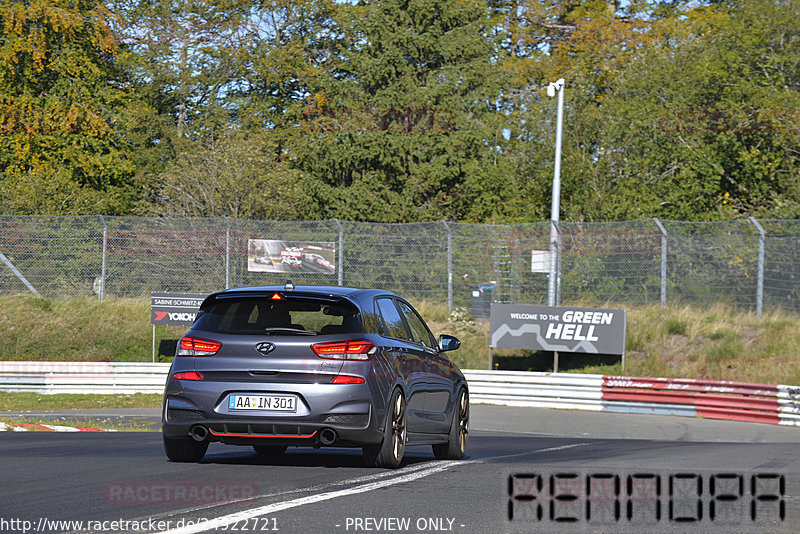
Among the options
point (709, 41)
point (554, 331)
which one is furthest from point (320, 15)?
point (554, 331)

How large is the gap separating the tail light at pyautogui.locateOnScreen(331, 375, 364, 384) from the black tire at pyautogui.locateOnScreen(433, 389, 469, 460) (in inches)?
94.8

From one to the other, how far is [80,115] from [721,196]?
2485 centimetres

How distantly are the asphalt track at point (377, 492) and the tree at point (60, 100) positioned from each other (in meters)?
33.6

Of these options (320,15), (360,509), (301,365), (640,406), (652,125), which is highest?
(320,15)

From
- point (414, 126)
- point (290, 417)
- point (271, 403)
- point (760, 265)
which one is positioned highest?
point (414, 126)

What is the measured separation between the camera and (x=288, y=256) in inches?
1197

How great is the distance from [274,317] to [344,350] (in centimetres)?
76

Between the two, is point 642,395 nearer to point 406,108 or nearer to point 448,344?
point 448,344

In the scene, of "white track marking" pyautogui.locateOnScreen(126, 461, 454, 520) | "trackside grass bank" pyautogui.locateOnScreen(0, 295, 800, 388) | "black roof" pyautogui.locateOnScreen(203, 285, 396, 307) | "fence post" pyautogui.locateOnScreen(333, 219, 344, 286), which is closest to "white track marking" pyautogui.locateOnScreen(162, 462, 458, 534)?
"white track marking" pyautogui.locateOnScreen(126, 461, 454, 520)

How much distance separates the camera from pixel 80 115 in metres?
45.4

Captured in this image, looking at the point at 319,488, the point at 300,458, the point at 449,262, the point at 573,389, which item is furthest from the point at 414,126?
the point at 319,488

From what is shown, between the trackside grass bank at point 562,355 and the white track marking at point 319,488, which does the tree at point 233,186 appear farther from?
the white track marking at point 319,488

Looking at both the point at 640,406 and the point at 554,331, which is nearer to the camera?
the point at 640,406

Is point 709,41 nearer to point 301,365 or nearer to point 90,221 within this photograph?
point 90,221
